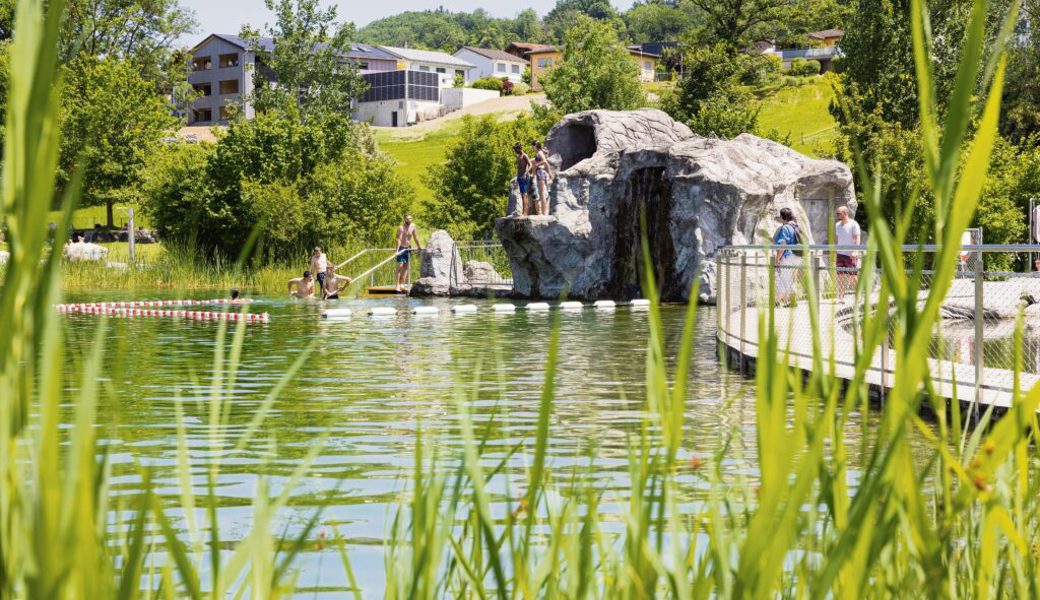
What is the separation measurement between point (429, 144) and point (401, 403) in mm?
85358

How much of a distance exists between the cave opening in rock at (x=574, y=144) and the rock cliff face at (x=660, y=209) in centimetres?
166

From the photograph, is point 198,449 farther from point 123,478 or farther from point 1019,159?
point 1019,159

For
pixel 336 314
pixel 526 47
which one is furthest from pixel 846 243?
pixel 526 47

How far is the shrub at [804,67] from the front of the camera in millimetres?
A: 98062

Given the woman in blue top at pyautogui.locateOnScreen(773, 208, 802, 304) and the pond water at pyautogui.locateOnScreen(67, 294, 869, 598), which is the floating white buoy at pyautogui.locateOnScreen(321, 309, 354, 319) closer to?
the pond water at pyautogui.locateOnScreen(67, 294, 869, 598)

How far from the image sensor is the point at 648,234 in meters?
28.4

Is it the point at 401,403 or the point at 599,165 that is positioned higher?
→ the point at 599,165

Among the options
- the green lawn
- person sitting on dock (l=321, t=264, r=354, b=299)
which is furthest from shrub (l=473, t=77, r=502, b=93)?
person sitting on dock (l=321, t=264, r=354, b=299)

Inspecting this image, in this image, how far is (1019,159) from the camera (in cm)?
3534

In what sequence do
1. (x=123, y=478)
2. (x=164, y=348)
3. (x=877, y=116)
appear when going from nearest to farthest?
(x=123, y=478) < (x=164, y=348) < (x=877, y=116)

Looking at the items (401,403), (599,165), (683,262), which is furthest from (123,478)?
(599,165)

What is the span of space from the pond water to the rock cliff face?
6126 millimetres

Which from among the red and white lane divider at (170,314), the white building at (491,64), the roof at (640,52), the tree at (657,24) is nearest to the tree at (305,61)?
the red and white lane divider at (170,314)

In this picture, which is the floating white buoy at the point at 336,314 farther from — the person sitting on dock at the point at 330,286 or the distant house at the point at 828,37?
the distant house at the point at 828,37
